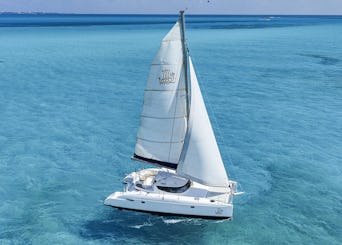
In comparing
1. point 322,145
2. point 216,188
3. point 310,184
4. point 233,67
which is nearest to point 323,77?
point 233,67

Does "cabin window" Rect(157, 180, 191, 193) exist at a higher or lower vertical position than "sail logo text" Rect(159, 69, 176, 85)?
lower

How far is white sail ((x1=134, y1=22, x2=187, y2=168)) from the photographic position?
79.4 feet

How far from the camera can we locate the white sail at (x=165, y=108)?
79.4 ft

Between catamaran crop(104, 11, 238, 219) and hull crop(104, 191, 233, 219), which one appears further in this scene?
hull crop(104, 191, 233, 219)

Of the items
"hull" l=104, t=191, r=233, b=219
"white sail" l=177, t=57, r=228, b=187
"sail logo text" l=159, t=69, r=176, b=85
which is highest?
"sail logo text" l=159, t=69, r=176, b=85

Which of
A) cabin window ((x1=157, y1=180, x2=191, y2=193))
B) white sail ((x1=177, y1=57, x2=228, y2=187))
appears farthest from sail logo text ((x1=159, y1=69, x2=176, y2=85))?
cabin window ((x1=157, y1=180, x2=191, y2=193))

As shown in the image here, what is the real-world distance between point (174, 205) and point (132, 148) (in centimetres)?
1460

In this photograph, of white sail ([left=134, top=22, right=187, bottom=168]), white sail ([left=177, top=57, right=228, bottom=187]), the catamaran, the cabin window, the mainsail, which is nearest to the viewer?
white sail ([left=134, top=22, right=187, bottom=168])

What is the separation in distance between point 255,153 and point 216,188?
41.1 ft

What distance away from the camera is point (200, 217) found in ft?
82.6

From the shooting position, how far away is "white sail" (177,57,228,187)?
25391 millimetres

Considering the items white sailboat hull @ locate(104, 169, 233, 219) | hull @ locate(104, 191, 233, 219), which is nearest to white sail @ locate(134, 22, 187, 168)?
white sailboat hull @ locate(104, 169, 233, 219)

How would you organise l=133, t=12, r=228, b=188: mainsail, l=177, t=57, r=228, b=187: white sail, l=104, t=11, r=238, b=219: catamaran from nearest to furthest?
l=133, t=12, r=228, b=188: mainsail < l=104, t=11, r=238, b=219: catamaran < l=177, t=57, r=228, b=187: white sail

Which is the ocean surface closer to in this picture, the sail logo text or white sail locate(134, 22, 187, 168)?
white sail locate(134, 22, 187, 168)
